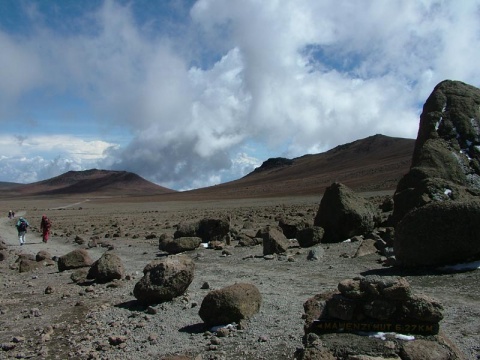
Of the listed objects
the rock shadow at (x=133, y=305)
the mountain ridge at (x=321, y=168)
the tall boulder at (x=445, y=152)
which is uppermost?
the mountain ridge at (x=321, y=168)

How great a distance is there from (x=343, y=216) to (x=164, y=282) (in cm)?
768

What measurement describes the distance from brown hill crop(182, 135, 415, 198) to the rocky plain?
3318 inches

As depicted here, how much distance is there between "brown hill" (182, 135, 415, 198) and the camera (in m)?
110

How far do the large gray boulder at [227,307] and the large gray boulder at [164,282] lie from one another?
4.83ft

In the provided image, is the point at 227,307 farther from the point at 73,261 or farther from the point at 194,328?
the point at 73,261

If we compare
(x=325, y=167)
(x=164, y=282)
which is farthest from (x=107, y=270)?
(x=325, y=167)

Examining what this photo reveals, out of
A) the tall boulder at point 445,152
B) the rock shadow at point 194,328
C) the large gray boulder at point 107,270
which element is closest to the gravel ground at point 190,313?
the rock shadow at point 194,328

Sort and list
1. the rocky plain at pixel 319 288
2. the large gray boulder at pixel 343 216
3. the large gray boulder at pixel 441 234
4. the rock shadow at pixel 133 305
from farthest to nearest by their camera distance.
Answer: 1. the large gray boulder at pixel 343 216
2. the large gray boulder at pixel 441 234
3. the rock shadow at pixel 133 305
4. the rocky plain at pixel 319 288

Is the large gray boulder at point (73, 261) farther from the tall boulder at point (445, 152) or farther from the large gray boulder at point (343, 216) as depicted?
the tall boulder at point (445, 152)

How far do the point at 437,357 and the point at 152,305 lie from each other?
506 centimetres

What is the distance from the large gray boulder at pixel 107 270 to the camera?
36.1 ft

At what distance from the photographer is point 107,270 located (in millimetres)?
10992

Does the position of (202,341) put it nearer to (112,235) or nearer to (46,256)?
(46,256)

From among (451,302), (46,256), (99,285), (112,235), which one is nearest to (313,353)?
(451,302)
